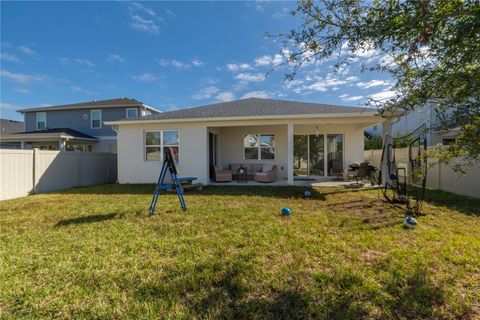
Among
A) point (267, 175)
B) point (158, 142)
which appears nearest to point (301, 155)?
point (267, 175)

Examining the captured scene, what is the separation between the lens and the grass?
7.58 ft

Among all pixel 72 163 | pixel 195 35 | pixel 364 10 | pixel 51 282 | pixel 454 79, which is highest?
pixel 195 35

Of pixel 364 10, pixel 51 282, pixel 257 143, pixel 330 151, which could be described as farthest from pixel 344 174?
pixel 51 282

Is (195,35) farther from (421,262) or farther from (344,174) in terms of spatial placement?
(421,262)

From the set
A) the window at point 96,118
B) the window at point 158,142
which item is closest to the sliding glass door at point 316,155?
the window at point 158,142

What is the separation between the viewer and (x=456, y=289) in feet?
8.50

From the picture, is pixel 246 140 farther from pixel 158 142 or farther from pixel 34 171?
pixel 34 171

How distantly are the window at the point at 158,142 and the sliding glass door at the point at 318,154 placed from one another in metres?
6.51

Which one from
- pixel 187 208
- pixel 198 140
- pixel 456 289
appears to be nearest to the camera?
pixel 456 289

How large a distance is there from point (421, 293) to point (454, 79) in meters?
2.18

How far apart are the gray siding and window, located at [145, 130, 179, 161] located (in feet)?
32.3

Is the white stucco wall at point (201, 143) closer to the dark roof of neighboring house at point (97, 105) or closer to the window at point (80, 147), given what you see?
the dark roof of neighboring house at point (97, 105)

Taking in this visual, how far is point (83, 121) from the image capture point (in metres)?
20.2

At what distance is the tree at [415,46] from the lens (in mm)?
1911
